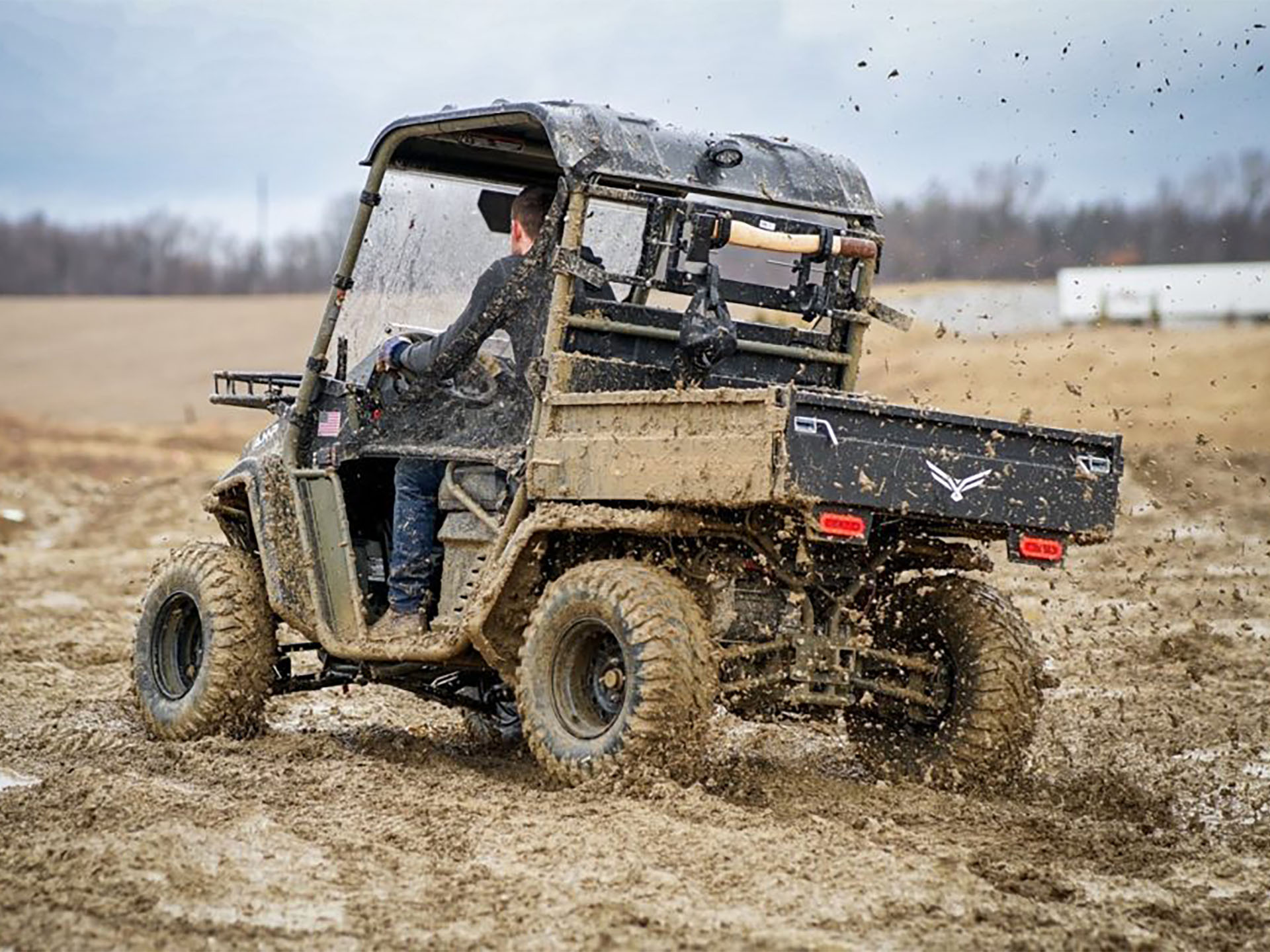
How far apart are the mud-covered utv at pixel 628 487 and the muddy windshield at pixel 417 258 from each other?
0.04ft

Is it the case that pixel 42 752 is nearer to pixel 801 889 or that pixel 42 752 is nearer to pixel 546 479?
pixel 546 479

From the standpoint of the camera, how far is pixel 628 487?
673cm

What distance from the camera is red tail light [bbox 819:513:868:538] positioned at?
247 inches

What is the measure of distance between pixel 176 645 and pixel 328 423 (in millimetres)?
1230

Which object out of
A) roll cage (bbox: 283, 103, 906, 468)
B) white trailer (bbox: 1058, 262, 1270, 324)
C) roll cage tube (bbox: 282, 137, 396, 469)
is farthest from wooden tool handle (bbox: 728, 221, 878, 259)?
white trailer (bbox: 1058, 262, 1270, 324)

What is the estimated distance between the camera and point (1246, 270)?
3841 centimetres

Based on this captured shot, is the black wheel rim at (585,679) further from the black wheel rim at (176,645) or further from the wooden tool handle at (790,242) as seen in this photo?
the black wheel rim at (176,645)

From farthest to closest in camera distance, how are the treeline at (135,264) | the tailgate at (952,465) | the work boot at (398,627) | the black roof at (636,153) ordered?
the treeline at (135,264), the work boot at (398,627), the black roof at (636,153), the tailgate at (952,465)

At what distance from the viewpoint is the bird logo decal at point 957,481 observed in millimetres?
6450

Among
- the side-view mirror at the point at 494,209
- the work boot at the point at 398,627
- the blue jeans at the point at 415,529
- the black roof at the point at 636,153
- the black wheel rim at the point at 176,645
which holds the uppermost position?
the black roof at the point at 636,153

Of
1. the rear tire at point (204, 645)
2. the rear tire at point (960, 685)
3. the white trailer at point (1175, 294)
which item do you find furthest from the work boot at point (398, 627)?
the white trailer at point (1175, 294)

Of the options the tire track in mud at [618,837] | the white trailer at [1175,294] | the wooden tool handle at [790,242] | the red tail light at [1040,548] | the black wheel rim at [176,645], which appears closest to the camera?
the tire track in mud at [618,837]

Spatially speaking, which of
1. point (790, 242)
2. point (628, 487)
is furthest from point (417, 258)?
point (628, 487)

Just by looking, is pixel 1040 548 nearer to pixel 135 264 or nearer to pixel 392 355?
pixel 392 355
